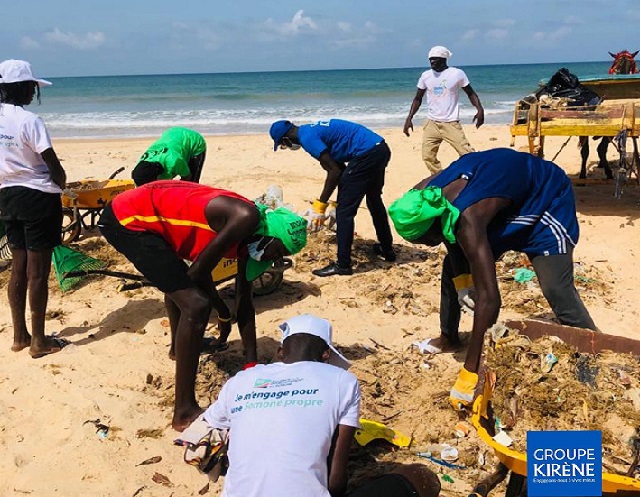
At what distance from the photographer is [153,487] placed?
318cm

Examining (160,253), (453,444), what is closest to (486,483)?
(453,444)

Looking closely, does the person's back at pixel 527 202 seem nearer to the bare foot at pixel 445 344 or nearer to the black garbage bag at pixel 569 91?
the bare foot at pixel 445 344

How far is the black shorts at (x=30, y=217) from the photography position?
13.9ft

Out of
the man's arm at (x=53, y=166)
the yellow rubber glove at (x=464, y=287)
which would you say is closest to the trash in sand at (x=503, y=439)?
the yellow rubber glove at (x=464, y=287)

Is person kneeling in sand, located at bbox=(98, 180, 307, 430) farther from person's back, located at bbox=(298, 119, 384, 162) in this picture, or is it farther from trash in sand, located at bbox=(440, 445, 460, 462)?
person's back, located at bbox=(298, 119, 384, 162)

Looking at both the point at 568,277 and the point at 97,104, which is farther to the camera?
the point at 97,104

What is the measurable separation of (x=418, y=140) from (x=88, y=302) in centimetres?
916

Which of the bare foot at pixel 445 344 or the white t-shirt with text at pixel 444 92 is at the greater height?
the white t-shirt with text at pixel 444 92

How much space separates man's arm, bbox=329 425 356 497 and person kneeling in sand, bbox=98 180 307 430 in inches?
45.6

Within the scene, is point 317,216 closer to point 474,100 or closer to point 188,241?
point 188,241

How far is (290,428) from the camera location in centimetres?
220

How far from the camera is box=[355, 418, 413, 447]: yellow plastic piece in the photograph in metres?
3.30

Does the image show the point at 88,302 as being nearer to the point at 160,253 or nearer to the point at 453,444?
the point at 160,253

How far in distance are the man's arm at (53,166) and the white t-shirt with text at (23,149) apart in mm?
34
